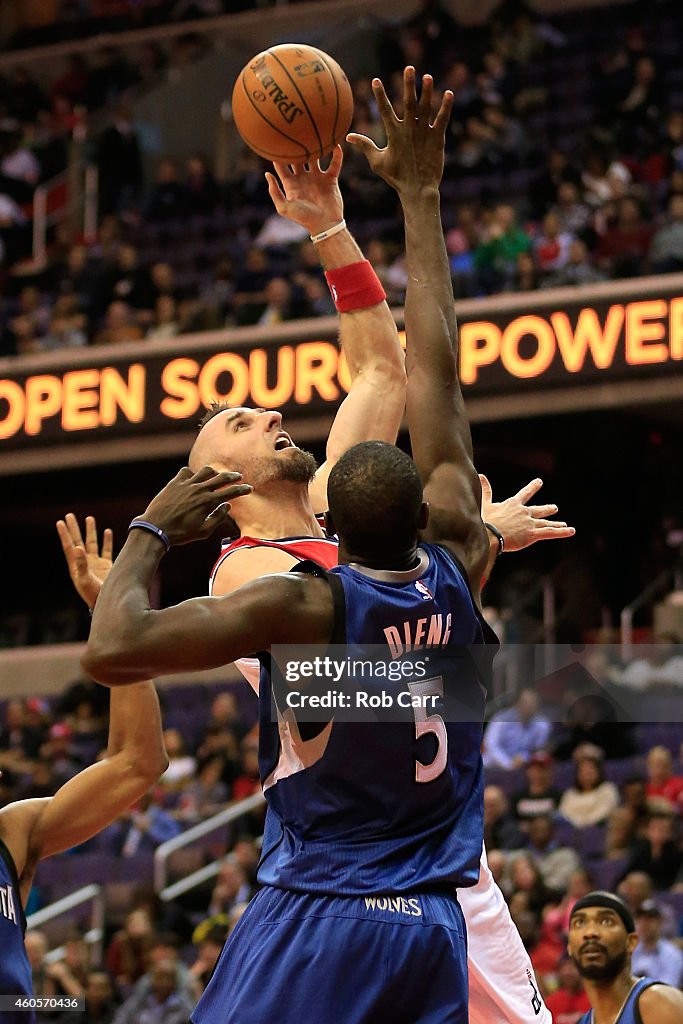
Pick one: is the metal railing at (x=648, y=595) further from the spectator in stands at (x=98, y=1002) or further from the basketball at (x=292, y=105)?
the basketball at (x=292, y=105)

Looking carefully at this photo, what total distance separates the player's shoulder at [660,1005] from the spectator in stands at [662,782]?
4987 mm

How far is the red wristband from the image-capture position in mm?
5137

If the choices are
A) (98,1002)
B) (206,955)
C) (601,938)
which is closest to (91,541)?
(601,938)

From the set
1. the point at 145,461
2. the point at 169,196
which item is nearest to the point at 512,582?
the point at 145,461

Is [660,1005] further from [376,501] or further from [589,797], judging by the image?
[589,797]

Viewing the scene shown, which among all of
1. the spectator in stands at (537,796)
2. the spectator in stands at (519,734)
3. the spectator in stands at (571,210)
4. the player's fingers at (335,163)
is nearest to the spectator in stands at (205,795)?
the spectator in stands at (519,734)

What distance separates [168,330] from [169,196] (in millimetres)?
3221

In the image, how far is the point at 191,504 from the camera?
11.0 feet

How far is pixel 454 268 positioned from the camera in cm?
1530

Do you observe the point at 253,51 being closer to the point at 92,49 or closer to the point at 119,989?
the point at 92,49

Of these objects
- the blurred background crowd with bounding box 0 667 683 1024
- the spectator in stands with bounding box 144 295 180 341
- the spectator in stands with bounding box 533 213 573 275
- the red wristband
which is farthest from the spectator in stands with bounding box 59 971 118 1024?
the spectator in stands with bounding box 533 213 573 275

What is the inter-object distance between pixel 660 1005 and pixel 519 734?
256 inches

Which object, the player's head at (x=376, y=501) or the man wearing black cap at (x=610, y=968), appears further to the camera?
the man wearing black cap at (x=610, y=968)

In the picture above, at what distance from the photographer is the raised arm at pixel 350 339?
507 cm
